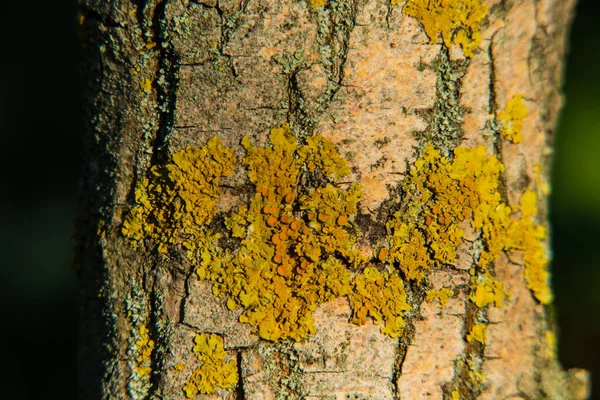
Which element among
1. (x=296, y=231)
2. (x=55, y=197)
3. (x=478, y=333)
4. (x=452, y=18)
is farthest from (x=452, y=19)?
(x=55, y=197)

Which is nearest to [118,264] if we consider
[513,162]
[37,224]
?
[513,162]

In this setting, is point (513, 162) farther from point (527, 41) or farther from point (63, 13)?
point (63, 13)

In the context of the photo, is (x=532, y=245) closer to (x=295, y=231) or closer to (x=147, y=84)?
(x=295, y=231)

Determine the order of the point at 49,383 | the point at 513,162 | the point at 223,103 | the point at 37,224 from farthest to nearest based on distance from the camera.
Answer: the point at 37,224, the point at 49,383, the point at 513,162, the point at 223,103

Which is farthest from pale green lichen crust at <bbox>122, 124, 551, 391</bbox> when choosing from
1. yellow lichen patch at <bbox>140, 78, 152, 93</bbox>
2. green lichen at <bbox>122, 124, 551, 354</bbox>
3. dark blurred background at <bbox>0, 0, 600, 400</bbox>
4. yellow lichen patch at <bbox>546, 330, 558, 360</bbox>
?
dark blurred background at <bbox>0, 0, 600, 400</bbox>

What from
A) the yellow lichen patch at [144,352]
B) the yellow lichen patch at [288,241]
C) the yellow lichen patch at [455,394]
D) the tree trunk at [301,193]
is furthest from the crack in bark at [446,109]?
the yellow lichen patch at [144,352]

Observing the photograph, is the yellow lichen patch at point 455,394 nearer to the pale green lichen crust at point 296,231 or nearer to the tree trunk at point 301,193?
the tree trunk at point 301,193
